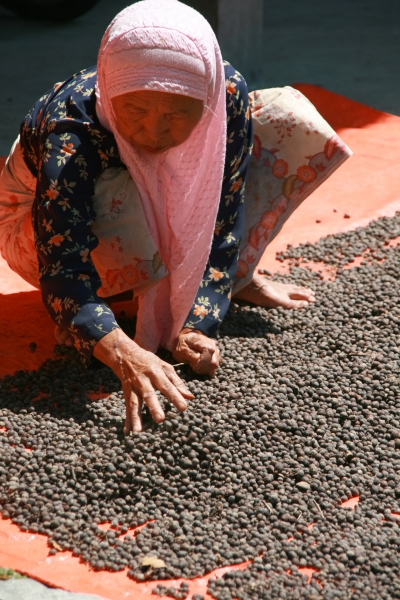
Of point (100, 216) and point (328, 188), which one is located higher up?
point (100, 216)

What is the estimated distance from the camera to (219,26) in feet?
19.4

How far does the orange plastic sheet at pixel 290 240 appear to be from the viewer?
2094 millimetres

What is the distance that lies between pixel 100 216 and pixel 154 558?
4.09 ft

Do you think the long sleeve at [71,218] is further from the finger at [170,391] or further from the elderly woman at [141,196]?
the finger at [170,391]

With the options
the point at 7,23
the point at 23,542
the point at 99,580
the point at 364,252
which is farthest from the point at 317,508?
the point at 7,23

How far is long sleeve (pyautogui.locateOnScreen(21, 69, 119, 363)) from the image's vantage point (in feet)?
8.02

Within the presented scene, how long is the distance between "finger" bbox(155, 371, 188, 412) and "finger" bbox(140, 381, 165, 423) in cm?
3

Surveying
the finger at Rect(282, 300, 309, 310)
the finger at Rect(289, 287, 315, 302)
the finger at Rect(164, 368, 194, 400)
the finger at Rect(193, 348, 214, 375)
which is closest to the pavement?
the finger at Rect(164, 368, 194, 400)

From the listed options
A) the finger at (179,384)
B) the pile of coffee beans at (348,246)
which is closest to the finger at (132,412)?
the finger at (179,384)

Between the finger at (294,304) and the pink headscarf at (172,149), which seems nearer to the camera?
the pink headscarf at (172,149)

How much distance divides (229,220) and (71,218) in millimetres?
793

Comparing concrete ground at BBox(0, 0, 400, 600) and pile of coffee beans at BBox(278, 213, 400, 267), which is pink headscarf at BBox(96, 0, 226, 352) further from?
concrete ground at BBox(0, 0, 400, 600)

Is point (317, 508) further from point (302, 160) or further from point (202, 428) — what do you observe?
point (302, 160)

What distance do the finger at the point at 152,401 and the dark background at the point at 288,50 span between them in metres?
3.40
